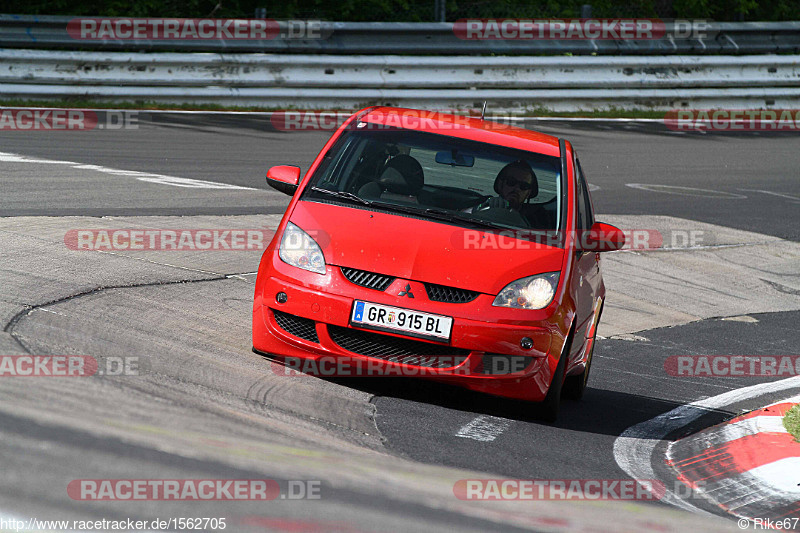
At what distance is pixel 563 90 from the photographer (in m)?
20.1

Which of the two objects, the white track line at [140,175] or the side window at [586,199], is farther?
the white track line at [140,175]

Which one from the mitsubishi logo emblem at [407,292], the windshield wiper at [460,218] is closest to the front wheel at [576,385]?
the windshield wiper at [460,218]

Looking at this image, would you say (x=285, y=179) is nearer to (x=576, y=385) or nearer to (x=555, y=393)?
(x=555, y=393)

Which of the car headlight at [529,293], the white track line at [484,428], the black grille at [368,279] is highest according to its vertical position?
the black grille at [368,279]

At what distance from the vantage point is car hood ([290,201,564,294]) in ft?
18.7

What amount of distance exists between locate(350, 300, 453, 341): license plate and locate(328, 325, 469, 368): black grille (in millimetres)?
71

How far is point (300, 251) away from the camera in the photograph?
5906 millimetres

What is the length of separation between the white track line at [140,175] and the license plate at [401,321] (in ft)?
22.3

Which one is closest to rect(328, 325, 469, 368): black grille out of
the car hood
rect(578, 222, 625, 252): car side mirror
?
the car hood

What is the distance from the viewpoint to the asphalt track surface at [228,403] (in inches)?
140

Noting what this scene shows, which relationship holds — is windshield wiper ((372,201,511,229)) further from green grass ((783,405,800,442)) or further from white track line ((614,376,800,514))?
green grass ((783,405,800,442))

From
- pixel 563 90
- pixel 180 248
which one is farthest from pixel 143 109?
pixel 180 248

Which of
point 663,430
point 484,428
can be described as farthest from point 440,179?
point 663,430

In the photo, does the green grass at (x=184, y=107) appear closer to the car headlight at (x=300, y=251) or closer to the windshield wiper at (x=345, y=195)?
the windshield wiper at (x=345, y=195)
